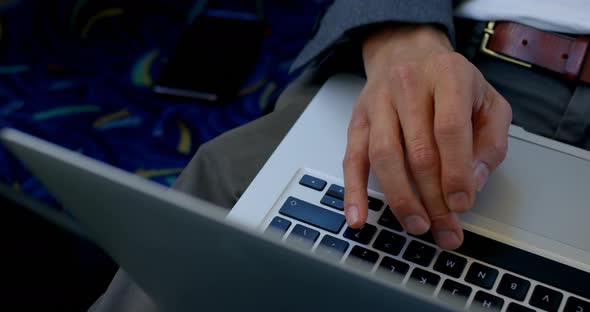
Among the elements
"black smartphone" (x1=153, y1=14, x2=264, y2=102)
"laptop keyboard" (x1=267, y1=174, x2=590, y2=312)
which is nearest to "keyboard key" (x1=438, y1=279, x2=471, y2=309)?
"laptop keyboard" (x1=267, y1=174, x2=590, y2=312)

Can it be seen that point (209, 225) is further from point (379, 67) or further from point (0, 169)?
point (0, 169)

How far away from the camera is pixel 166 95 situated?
1015mm

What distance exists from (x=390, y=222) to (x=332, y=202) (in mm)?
51

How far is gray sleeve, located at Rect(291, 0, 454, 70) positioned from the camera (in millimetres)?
586

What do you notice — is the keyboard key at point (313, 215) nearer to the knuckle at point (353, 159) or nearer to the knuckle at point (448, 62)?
the knuckle at point (353, 159)

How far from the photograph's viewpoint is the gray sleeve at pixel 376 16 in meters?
0.59

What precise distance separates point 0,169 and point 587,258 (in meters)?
0.87

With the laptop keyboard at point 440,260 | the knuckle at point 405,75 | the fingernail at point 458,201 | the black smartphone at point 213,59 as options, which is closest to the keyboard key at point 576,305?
the laptop keyboard at point 440,260

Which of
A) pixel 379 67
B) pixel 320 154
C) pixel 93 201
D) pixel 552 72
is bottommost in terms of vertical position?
pixel 93 201

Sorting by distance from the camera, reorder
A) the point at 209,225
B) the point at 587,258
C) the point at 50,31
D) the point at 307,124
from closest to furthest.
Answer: the point at 209,225 → the point at 587,258 → the point at 307,124 → the point at 50,31

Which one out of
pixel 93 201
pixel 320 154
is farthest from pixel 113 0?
pixel 93 201

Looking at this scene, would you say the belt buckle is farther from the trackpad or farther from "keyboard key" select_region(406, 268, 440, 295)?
"keyboard key" select_region(406, 268, 440, 295)

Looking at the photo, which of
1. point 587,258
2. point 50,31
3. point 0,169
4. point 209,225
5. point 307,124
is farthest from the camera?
point 50,31

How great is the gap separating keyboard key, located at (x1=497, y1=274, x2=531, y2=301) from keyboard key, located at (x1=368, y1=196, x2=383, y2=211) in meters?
0.11
